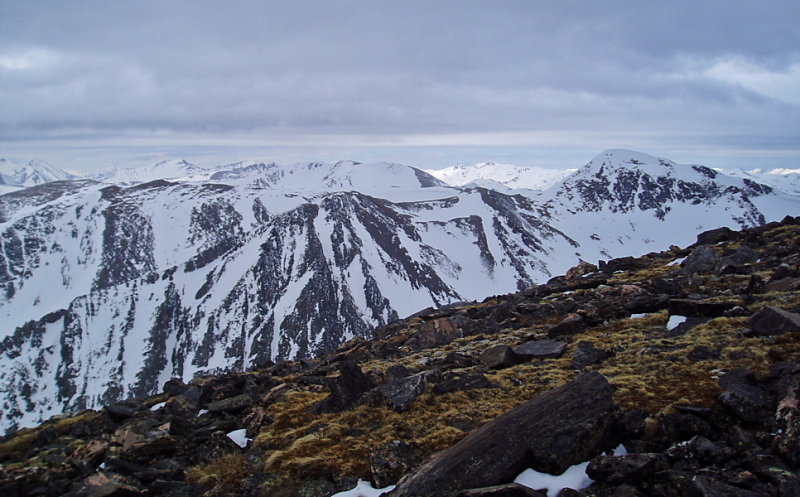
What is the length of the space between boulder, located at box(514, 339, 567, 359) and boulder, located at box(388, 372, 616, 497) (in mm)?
6454

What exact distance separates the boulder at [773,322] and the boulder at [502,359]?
8.21m

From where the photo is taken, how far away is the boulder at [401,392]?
1525 centimetres

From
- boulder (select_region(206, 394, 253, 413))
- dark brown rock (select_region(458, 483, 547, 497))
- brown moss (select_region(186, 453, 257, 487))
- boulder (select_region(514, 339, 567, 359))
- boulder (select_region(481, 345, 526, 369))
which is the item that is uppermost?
dark brown rock (select_region(458, 483, 547, 497))

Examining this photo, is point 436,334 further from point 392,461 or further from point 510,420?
point 510,420

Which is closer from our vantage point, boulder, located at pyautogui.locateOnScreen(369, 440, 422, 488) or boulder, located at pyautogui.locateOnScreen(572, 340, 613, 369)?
boulder, located at pyautogui.locateOnScreen(369, 440, 422, 488)

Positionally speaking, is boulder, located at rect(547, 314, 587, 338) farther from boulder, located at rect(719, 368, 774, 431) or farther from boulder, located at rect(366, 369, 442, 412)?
boulder, located at rect(719, 368, 774, 431)

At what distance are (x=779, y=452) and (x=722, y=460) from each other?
100cm

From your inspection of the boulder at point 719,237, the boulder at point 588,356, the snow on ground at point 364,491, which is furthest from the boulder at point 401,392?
the boulder at point 719,237

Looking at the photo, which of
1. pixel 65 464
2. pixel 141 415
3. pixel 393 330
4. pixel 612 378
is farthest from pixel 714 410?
pixel 393 330

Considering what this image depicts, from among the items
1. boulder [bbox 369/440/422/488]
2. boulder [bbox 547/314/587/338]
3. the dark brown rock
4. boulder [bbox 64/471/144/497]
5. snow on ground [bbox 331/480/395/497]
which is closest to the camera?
the dark brown rock

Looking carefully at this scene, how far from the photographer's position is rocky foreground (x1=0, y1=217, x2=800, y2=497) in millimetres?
9414

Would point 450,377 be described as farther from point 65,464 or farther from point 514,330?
point 65,464

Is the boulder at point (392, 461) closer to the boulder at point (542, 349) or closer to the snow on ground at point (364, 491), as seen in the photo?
the snow on ground at point (364, 491)

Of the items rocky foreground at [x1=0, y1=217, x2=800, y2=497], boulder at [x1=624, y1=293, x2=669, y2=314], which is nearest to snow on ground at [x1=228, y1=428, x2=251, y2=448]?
rocky foreground at [x1=0, y1=217, x2=800, y2=497]
